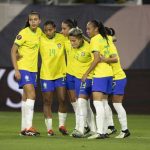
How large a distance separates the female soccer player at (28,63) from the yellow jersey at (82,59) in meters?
0.73

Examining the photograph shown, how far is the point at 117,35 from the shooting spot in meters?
21.5

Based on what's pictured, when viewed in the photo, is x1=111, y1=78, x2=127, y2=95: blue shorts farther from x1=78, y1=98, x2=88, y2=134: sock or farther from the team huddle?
x1=78, y1=98, x2=88, y2=134: sock

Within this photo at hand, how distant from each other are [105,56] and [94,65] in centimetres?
35

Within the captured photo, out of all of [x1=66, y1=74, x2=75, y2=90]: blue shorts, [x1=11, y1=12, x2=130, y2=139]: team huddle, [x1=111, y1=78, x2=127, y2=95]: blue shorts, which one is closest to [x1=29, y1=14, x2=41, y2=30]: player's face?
[x1=11, y1=12, x2=130, y2=139]: team huddle

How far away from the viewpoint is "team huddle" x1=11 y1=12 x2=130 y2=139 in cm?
1433

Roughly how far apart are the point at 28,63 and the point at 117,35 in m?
6.73

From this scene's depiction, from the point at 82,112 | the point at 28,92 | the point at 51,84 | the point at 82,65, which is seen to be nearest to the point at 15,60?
the point at 28,92

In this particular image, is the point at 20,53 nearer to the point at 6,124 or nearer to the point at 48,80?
the point at 48,80

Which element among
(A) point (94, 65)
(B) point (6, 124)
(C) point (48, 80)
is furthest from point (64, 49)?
(B) point (6, 124)

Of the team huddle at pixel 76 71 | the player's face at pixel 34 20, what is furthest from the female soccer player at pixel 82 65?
the player's face at pixel 34 20

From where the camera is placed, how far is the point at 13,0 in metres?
21.9

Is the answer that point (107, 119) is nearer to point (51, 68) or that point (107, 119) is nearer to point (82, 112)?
point (82, 112)

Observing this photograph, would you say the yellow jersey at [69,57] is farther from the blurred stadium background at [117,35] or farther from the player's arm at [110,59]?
the blurred stadium background at [117,35]

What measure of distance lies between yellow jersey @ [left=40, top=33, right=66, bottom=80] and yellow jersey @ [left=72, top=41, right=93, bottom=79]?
1.13 ft
